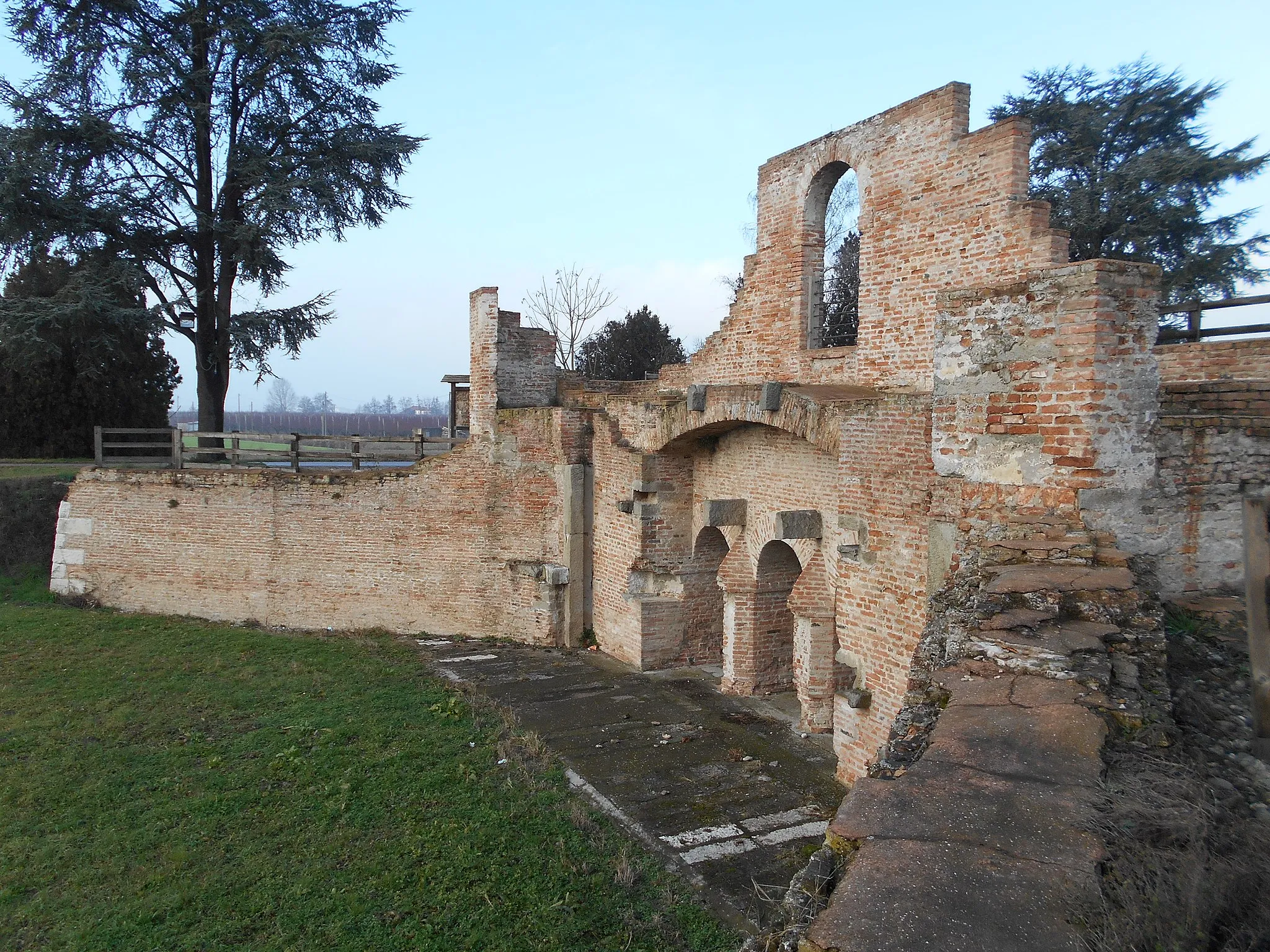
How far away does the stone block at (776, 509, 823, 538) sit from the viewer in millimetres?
8961

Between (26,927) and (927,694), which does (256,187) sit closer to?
(26,927)

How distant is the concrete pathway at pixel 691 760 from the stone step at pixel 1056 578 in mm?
2171

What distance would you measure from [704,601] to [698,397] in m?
3.31

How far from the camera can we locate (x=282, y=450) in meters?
15.4

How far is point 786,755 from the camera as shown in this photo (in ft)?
27.7

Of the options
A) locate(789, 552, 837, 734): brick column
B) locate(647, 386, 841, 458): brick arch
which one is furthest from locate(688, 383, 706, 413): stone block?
locate(789, 552, 837, 734): brick column

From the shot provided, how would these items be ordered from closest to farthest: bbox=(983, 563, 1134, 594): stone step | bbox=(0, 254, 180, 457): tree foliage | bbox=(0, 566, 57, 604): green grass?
bbox=(983, 563, 1134, 594): stone step → bbox=(0, 566, 57, 604): green grass → bbox=(0, 254, 180, 457): tree foliage

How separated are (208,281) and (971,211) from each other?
56.4ft

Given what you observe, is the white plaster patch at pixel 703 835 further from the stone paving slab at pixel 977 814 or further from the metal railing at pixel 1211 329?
the metal railing at pixel 1211 329

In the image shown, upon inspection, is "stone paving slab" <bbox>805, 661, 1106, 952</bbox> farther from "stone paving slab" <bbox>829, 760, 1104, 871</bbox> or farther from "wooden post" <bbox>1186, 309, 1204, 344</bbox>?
"wooden post" <bbox>1186, 309, 1204, 344</bbox>

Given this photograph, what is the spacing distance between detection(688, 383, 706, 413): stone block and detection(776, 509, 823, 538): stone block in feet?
5.88

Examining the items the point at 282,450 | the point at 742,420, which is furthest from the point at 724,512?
the point at 282,450

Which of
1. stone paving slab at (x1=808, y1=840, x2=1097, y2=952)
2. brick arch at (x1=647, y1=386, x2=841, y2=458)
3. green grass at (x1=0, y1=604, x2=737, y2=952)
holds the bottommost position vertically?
green grass at (x1=0, y1=604, x2=737, y2=952)

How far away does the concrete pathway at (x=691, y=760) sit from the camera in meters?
6.50
